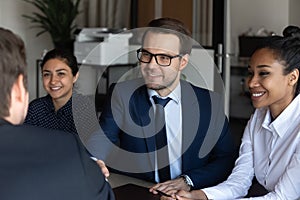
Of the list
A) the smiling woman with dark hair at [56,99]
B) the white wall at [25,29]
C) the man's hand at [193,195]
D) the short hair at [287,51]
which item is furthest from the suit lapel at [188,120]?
the white wall at [25,29]

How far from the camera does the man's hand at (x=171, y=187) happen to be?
1864 mm

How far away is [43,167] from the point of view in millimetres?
1056

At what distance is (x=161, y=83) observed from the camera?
2.13m

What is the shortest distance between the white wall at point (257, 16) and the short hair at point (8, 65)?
560 cm

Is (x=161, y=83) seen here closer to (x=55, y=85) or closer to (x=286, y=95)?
(x=286, y=95)

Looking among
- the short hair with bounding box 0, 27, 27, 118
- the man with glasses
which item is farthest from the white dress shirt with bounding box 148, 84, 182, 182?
the short hair with bounding box 0, 27, 27, 118

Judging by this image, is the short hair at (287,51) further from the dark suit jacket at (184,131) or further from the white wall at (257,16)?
the white wall at (257,16)

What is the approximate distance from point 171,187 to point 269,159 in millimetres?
396

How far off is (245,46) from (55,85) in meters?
3.98

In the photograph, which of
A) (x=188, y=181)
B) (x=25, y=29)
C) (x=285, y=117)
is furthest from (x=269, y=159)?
(x=25, y=29)

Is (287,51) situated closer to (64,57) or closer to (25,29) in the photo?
(64,57)

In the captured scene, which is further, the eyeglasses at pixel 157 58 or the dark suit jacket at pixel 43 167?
the eyeglasses at pixel 157 58

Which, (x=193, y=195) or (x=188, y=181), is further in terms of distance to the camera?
(x=188, y=181)

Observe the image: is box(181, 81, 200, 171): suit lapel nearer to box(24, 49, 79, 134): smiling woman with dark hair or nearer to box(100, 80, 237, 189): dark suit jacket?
box(100, 80, 237, 189): dark suit jacket
